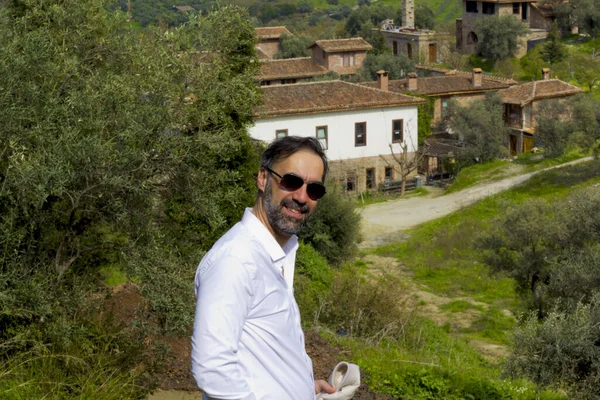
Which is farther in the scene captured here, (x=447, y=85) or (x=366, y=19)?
(x=366, y=19)

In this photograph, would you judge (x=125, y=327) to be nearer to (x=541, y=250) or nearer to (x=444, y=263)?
(x=541, y=250)

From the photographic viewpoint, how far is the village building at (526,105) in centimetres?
4634

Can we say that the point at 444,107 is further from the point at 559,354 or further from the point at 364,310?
the point at 559,354

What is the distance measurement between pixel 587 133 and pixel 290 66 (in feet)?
73.4

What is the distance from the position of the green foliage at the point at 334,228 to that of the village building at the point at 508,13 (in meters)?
48.0

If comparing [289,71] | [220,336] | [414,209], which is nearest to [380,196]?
[414,209]

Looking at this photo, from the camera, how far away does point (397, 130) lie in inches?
1697

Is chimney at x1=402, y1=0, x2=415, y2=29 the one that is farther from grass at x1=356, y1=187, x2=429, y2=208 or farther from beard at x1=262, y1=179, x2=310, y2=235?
beard at x1=262, y1=179, x2=310, y2=235

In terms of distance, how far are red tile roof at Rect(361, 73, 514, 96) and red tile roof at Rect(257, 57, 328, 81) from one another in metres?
7.71

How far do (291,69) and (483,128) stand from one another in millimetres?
16440

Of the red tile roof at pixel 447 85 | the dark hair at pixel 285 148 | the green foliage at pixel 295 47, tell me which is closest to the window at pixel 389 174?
Result: the red tile roof at pixel 447 85

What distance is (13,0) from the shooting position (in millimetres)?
12750

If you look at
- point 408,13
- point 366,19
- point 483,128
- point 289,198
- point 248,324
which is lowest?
point 483,128

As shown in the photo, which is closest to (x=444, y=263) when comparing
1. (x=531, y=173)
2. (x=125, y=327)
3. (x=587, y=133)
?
(x=531, y=173)
